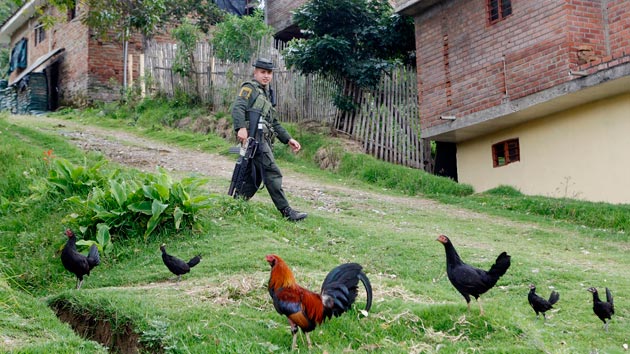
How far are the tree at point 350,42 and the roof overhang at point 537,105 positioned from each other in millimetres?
2496

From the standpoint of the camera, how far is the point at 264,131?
10234 mm

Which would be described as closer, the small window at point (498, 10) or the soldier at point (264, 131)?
the soldier at point (264, 131)

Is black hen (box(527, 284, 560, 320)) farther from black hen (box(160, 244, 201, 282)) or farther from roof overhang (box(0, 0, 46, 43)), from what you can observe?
roof overhang (box(0, 0, 46, 43))

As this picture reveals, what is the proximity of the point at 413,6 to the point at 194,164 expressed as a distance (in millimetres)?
5938

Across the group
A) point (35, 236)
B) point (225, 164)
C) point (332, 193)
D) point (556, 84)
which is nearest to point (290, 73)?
point (225, 164)

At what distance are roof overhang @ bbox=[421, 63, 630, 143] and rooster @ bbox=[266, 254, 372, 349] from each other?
811cm

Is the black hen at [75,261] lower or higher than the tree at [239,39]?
lower

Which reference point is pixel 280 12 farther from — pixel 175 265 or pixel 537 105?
pixel 175 265

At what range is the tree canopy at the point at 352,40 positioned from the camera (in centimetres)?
1764

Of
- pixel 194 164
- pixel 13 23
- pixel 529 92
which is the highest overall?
pixel 13 23

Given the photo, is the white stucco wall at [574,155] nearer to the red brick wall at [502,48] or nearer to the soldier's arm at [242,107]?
the red brick wall at [502,48]

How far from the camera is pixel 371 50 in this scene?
18.5 m

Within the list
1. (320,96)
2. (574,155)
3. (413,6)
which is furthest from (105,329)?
(320,96)

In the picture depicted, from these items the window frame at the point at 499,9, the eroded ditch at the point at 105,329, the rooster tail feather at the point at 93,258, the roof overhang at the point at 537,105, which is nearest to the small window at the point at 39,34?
the roof overhang at the point at 537,105
